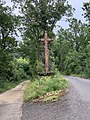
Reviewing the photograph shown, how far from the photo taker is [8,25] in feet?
130

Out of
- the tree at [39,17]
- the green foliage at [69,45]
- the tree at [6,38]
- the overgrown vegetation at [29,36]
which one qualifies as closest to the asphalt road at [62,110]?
the overgrown vegetation at [29,36]

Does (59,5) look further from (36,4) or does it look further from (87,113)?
(87,113)

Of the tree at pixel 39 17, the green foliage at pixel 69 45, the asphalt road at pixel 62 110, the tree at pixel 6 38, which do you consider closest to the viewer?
the asphalt road at pixel 62 110

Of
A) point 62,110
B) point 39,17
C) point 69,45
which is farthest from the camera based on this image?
point 69,45

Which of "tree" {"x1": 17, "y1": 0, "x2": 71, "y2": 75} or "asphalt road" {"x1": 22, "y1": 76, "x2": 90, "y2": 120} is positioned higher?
"tree" {"x1": 17, "y1": 0, "x2": 71, "y2": 75}

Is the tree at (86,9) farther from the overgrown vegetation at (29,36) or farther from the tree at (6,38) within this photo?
the tree at (6,38)

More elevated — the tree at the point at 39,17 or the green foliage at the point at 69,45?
the tree at the point at 39,17

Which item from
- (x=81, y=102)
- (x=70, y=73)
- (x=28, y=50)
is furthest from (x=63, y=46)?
(x=81, y=102)

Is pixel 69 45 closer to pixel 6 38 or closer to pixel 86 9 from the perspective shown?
pixel 86 9

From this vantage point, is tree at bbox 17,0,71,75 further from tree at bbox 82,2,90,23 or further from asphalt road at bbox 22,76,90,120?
asphalt road at bbox 22,76,90,120

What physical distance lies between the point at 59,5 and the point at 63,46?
55.2 meters

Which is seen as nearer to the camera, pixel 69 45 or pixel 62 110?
pixel 62 110

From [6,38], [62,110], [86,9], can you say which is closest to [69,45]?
[86,9]

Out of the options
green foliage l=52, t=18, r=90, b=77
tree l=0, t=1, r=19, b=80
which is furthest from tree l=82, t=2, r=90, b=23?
green foliage l=52, t=18, r=90, b=77
